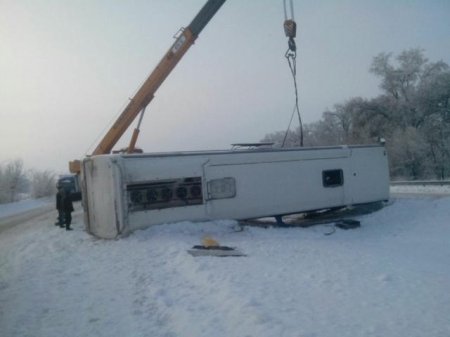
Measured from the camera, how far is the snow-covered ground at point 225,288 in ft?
16.0

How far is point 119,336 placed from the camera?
4.95 m

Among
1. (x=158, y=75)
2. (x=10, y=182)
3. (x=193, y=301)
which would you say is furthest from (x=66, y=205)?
(x=10, y=182)

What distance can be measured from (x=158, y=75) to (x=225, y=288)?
10.8 m

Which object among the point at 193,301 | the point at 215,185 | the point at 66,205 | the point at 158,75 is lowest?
the point at 193,301

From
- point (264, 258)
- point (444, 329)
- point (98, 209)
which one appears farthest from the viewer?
point (98, 209)

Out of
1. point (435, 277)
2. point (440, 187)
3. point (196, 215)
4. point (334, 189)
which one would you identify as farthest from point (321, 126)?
point (435, 277)

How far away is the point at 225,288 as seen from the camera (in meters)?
5.99

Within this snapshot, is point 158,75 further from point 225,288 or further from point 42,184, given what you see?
point 42,184

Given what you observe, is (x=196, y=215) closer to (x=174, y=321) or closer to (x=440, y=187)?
(x=174, y=321)

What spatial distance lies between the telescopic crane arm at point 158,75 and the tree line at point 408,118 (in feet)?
79.0

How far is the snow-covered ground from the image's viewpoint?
4883 mm

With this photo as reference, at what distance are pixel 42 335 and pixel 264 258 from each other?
417cm

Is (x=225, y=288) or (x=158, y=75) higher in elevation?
(x=158, y=75)

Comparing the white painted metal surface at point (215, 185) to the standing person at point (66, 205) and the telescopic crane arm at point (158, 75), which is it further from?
the telescopic crane arm at point (158, 75)
